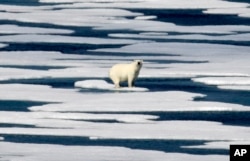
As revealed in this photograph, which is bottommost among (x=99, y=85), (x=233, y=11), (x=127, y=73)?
(x=233, y=11)

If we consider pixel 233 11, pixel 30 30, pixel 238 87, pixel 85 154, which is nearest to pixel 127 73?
pixel 238 87

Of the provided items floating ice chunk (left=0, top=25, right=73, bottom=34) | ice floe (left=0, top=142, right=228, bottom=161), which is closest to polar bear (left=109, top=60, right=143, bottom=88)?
ice floe (left=0, top=142, right=228, bottom=161)

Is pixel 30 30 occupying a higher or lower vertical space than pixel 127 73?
lower

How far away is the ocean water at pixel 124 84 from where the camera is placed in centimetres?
770

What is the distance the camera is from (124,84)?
34.2 ft

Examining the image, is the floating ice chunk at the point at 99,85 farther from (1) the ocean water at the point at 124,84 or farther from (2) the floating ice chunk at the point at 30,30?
(2) the floating ice chunk at the point at 30,30

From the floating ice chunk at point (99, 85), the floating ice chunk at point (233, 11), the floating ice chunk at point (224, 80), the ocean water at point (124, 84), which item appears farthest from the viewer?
the floating ice chunk at point (233, 11)

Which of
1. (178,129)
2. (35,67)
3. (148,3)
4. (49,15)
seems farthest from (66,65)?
(148,3)

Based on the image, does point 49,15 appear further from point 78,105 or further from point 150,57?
point 78,105

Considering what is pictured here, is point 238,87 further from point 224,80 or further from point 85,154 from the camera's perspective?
point 85,154

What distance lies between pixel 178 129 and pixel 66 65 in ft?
11.8

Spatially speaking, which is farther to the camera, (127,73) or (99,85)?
(99,85)

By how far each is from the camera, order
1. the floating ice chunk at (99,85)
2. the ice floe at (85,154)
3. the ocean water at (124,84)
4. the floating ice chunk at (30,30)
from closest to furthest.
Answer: the ice floe at (85,154), the ocean water at (124,84), the floating ice chunk at (99,85), the floating ice chunk at (30,30)

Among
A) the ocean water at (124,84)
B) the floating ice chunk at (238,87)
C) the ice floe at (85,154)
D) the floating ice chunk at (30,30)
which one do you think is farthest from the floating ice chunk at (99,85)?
the floating ice chunk at (30,30)
